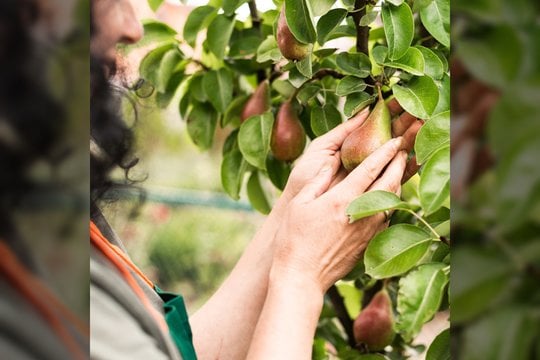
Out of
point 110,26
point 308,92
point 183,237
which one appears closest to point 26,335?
point 110,26

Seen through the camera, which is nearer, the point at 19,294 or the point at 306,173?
the point at 19,294

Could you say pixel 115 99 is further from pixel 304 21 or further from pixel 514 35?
pixel 514 35

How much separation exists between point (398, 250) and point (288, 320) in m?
0.13

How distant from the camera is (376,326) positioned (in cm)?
96

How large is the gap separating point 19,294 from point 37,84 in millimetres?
115

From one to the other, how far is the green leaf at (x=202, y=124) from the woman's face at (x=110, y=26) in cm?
38

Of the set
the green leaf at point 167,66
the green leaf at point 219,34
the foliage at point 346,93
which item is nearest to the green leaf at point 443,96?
the foliage at point 346,93

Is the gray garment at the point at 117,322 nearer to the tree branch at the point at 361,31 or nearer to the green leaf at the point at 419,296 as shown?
the green leaf at the point at 419,296

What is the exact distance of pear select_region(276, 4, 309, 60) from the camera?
2.56 feet

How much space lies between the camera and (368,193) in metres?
0.69

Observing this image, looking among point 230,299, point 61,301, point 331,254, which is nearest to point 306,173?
point 331,254

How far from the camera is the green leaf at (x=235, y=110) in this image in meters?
1.08

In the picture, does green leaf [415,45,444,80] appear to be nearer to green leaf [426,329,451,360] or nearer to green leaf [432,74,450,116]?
green leaf [432,74,450,116]

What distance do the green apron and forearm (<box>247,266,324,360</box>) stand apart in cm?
8
